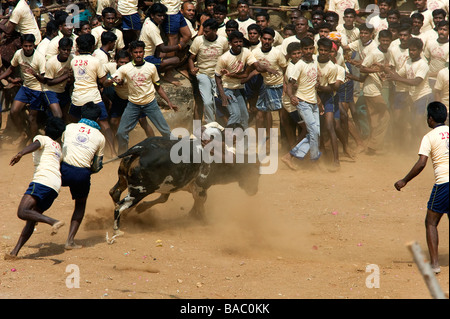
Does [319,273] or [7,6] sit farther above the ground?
[7,6]

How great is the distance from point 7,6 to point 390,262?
29.9ft

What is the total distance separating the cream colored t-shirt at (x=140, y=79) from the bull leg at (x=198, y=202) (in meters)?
2.58

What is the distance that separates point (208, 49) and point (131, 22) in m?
1.60

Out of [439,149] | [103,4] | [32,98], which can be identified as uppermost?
[103,4]

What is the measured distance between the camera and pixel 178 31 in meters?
12.9

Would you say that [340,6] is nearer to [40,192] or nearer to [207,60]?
[207,60]

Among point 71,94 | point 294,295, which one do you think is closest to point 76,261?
point 294,295

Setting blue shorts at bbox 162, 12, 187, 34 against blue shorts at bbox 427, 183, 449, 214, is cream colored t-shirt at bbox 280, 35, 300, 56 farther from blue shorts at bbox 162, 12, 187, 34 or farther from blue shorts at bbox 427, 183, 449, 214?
blue shorts at bbox 427, 183, 449, 214

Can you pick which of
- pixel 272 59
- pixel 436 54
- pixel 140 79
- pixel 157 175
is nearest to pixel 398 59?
pixel 436 54

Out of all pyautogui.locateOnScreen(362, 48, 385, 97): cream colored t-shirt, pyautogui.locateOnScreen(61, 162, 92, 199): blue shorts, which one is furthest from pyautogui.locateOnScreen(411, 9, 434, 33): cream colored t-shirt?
pyautogui.locateOnScreen(61, 162, 92, 199): blue shorts

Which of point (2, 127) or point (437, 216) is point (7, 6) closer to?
point (2, 127)

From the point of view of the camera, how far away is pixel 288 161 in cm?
1262

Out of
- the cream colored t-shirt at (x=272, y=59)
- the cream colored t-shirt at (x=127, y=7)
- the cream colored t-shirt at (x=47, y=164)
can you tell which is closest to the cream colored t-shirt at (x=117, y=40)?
the cream colored t-shirt at (x=127, y=7)

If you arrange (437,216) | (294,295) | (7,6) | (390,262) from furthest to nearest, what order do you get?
(7,6), (390,262), (437,216), (294,295)
